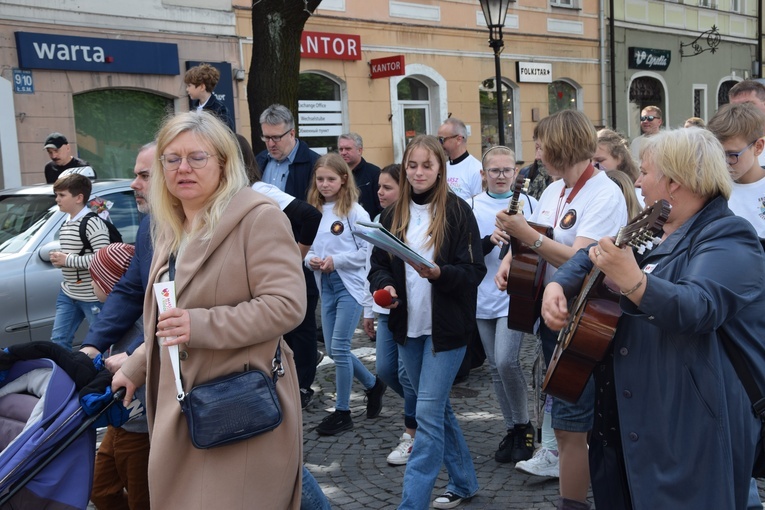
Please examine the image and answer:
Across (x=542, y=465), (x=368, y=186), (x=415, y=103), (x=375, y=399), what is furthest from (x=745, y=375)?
(x=415, y=103)

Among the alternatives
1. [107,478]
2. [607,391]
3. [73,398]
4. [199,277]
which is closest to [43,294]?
[107,478]

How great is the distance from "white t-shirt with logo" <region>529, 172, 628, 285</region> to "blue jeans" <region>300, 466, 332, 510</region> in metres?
1.44

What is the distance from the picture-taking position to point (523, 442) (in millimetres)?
4895

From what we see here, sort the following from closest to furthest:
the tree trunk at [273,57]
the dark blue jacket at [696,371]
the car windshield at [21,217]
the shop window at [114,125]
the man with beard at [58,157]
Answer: the dark blue jacket at [696,371]
the car windshield at [21,217]
the tree trunk at [273,57]
the man with beard at [58,157]
the shop window at [114,125]

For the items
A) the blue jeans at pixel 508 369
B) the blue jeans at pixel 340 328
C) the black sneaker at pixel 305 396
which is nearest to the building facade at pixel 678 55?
the black sneaker at pixel 305 396

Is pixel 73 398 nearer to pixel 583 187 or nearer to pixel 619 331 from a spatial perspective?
pixel 619 331

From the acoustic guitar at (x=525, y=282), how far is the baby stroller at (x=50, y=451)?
73.3 inches

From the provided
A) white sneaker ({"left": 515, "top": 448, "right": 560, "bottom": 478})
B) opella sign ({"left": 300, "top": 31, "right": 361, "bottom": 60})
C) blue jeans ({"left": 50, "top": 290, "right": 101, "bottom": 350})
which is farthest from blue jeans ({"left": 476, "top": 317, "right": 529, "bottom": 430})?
opella sign ({"left": 300, "top": 31, "right": 361, "bottom": 60})

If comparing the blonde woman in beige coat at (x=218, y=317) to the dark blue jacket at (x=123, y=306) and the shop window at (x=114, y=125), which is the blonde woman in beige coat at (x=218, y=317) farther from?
the shop window at (x=114, y=125)

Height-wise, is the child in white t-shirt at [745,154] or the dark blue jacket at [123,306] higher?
the child in white t-shirt at [745,154]

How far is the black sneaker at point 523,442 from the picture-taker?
4.88m

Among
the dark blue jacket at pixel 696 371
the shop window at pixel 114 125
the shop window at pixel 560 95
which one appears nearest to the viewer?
the dark blue jacket at pixel 696 371

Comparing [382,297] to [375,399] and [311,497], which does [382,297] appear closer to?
[311,497]

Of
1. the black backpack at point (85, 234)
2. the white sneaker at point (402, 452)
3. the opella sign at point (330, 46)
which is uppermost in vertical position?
the opella sign at point (330, 46)
